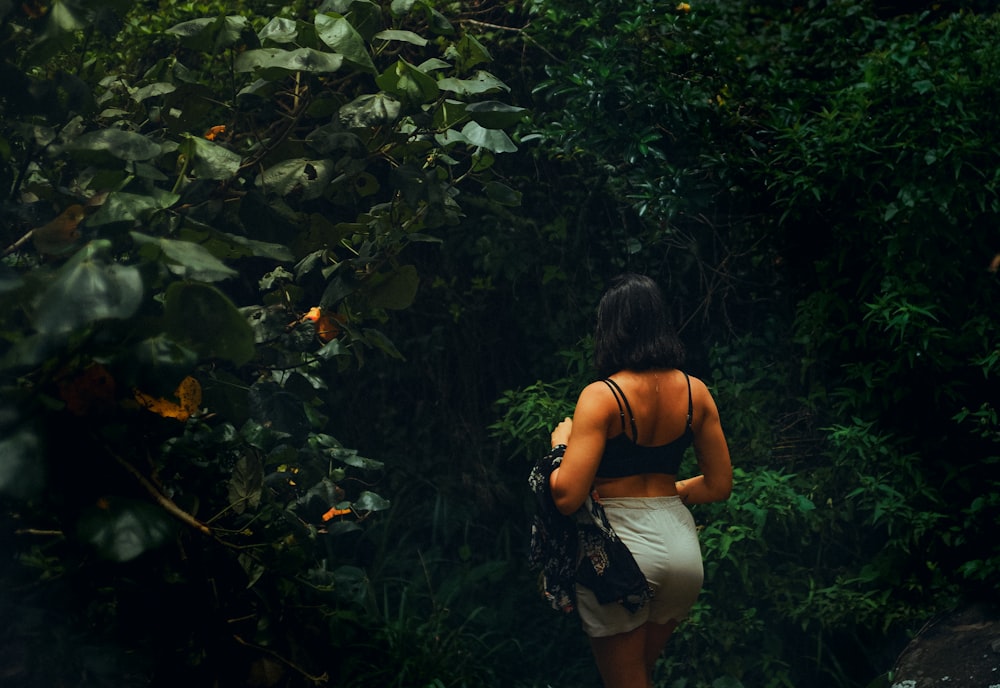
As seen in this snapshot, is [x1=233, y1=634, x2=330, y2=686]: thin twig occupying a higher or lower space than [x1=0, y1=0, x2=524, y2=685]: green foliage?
lower

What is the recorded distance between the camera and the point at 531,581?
15.4 feet

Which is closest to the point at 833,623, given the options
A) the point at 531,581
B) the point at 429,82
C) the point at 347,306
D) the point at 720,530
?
the point at 720,530

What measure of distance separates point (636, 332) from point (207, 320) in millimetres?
1537

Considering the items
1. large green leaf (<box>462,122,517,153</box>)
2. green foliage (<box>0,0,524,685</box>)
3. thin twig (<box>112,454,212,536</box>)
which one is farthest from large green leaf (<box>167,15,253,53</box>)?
thin twig (<box>112,454,212,536</box>)

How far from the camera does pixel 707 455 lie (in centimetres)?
341

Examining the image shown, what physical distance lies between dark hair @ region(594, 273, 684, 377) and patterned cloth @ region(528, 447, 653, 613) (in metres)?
0.36

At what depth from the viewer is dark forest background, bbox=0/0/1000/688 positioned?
7.38 feet

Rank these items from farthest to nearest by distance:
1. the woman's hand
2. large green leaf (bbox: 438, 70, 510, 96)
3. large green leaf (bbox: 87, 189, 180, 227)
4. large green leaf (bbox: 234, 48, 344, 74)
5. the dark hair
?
the woman's hand < the dark hair < large green leaf (bbox: 438, 70, 510, 96) < large green leaf (bbox: 234, 48, 344, 74) < large green leaf (bbox: 87, 189, 180, 227)

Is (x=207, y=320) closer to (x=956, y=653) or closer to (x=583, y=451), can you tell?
(x=583, y=451)

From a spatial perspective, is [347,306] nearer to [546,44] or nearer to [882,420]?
[546,44]

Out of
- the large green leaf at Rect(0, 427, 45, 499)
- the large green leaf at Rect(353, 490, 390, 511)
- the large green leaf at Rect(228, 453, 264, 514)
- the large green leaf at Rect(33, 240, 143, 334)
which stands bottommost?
the large green leaf at Rect(353, 490, 390, 511)

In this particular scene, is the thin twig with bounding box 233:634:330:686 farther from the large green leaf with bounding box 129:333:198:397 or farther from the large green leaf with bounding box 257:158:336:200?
the large green leaf with bounding box 257:158:336:200

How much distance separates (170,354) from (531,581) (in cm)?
293

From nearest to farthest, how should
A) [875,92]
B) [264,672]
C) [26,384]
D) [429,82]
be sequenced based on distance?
[26,384] < [264,672] < [429,82] < [875,92]
